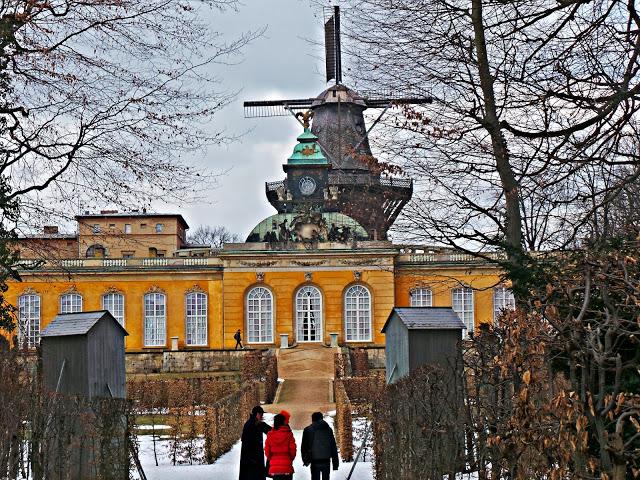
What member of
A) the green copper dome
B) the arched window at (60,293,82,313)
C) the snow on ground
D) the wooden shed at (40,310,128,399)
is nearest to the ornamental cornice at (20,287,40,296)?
the arched window at (60,293,82,313)

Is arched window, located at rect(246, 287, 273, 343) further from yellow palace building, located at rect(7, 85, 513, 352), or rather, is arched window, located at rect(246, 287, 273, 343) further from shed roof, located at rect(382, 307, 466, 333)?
shed roof, located at rect(382, 307, 466, 333)

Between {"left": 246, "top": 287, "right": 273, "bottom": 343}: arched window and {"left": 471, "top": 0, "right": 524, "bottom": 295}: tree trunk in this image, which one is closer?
{"left": 471, "top": 0, "right": 524, "bottom": 295}: tree trunk

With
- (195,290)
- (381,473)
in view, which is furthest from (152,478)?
(195,290)

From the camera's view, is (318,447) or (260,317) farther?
(260,317)

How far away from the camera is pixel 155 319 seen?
45.6 meters

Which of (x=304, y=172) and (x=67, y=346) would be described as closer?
(x=67, y=346)

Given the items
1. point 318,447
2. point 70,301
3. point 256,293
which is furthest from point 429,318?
point 70,301

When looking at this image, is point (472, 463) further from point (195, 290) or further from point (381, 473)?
point (195, 290)

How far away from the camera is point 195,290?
4566 centimetres

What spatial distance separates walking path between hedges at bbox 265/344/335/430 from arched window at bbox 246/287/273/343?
1783 mm

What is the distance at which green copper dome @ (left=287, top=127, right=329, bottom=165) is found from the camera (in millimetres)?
51750

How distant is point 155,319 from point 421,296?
10.1 m

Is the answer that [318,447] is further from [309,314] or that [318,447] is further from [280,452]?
[309,314]

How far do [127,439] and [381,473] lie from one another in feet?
10.3
